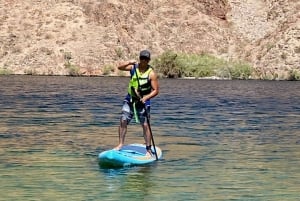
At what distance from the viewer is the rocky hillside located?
93312 millimetres

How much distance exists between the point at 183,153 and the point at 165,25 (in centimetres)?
8492

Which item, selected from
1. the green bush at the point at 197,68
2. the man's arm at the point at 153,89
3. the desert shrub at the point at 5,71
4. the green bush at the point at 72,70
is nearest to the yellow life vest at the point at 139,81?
the man's arm at the point at 153,89

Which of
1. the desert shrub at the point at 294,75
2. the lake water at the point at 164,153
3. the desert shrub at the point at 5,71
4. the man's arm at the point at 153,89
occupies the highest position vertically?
the man's arm at the point at 153,89

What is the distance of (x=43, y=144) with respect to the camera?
22.2 m

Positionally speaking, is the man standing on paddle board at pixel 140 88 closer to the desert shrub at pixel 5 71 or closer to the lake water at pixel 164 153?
the lake water at pixel 164 153

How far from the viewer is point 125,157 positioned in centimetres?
1855

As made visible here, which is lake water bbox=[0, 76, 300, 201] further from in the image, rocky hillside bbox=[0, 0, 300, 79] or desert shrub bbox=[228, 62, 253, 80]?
rocky hillside bbox=[0, 0, 300, 79]

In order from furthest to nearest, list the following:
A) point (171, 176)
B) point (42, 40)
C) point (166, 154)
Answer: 1. point (42, 40)
2. point (166, 154)
3. point (171, 176)

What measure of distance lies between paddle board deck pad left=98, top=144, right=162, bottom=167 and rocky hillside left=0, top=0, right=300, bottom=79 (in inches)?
2827

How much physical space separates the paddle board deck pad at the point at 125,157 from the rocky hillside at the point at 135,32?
236ft

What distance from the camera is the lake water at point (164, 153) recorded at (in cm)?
1540

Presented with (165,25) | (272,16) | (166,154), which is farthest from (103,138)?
(272,16)

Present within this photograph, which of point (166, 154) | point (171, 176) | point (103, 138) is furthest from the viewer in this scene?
point (103, 138)

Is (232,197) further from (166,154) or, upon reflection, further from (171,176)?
(166,154)
